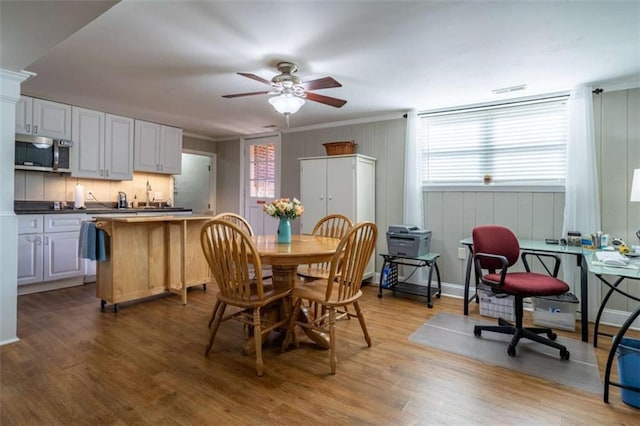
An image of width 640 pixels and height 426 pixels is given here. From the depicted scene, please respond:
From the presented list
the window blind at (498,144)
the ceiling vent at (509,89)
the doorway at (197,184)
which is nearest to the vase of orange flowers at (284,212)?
the window blind at (498,144)

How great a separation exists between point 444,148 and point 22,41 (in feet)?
12.9

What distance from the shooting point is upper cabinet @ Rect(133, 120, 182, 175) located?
4.92m

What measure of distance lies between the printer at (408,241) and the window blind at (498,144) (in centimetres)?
76

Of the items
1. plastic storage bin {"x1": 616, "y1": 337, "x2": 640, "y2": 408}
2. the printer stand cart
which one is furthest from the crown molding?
plastic storage bin {"x1": 616, "y1": 337, "x2": 640, "y2": 408}

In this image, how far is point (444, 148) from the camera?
4.05 meters

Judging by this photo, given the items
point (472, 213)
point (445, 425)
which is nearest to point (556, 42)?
point (472, 213)

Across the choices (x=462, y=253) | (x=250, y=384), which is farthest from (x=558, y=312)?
(x=250, y=384)

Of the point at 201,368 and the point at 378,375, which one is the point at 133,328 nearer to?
the point at 201,368

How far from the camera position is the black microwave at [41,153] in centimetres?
383

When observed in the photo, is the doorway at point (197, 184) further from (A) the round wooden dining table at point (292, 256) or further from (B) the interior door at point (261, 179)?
(A) the round wooden dining table at point (292, 256)

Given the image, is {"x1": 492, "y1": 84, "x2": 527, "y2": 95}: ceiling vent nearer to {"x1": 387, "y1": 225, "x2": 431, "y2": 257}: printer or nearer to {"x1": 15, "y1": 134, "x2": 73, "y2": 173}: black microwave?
{"x1": 387, "y1": 225, "x2": 431, "y2": 257}: printer

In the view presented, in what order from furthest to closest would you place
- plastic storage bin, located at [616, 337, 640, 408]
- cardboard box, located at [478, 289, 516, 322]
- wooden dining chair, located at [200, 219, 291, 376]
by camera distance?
cardboard box, located at [478, 289, 516, 322] < wooden dining chair, located at [200, 219, 291, 376] < plastic storage bin, located at [616, 337, 640, 408]

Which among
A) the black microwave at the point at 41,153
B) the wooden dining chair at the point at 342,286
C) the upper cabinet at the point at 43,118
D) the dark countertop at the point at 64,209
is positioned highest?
the upper cabinet at the point at 43,118

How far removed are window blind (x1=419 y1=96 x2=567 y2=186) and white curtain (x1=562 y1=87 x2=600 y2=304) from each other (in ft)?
0.56
